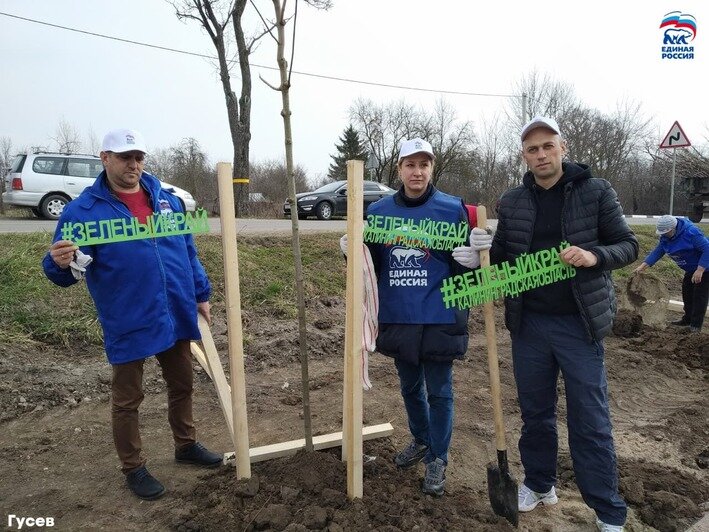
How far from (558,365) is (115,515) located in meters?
A: 2.56

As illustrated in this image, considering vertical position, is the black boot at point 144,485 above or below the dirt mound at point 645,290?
below

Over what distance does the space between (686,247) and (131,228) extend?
691cm

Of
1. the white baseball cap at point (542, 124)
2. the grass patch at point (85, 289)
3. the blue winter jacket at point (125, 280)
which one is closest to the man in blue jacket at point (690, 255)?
the grass patch at point (85, 289)

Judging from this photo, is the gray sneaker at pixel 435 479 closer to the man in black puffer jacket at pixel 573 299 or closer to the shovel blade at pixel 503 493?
the shovel blade at pixel 503 493

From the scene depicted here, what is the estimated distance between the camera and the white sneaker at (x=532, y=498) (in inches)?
113

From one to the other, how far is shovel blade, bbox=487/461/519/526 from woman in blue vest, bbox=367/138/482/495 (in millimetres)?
303

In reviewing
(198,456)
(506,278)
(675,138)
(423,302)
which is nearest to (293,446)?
(198,456)

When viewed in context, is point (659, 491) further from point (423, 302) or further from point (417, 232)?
point (417, 232)

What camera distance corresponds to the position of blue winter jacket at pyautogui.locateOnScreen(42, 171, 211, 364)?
8.81ft

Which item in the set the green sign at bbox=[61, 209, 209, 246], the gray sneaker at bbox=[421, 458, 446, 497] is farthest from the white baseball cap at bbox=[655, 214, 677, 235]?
the green sign at bbox=[61, 209, 209, 246]

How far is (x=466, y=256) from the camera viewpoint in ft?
8.71

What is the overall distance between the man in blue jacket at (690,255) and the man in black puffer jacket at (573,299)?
190 inches

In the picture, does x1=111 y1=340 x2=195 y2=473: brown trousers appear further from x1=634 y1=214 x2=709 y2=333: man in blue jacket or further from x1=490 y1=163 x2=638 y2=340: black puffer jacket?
x1=634 y1=214 x2=709 y2=333: man in blue jacket

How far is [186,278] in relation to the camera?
3012 mm
